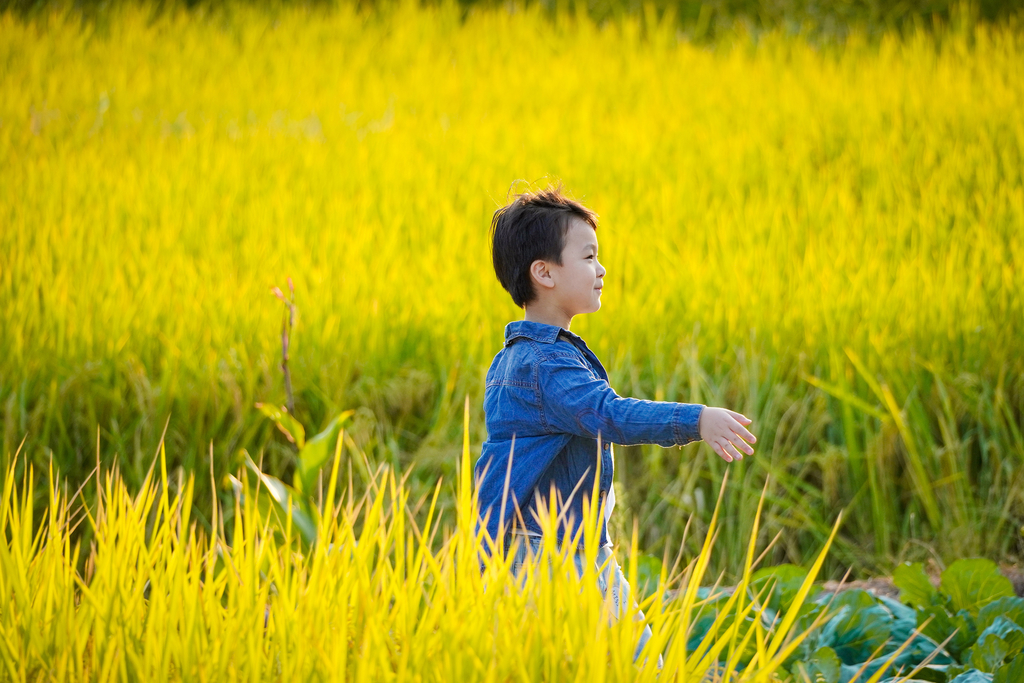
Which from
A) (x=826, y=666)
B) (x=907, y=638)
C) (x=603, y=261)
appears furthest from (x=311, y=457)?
(x=603, y=261)

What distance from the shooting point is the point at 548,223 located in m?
1.34

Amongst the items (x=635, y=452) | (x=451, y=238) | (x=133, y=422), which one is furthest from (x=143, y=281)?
(x=635, y=452)

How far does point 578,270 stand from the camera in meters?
1.34

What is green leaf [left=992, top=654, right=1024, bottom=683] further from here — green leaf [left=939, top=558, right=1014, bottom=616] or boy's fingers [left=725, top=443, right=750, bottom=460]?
boy's fingers [left=725, top=443, right=750, bottom=460]

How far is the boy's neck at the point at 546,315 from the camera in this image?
1.38 meters

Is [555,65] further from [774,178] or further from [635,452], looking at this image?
[635,452]

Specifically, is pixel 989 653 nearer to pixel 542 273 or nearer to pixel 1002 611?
pixel 1002 611

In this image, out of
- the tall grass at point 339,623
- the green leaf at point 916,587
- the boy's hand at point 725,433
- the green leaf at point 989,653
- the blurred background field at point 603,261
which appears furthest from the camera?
the blurred background field at point 603,261

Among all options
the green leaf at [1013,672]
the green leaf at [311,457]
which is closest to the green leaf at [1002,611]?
the green leaf at [1013,672]

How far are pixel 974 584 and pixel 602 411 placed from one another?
0.95 m

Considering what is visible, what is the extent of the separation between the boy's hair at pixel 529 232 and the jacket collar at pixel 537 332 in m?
0.06

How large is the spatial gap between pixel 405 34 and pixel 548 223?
16.9 feet

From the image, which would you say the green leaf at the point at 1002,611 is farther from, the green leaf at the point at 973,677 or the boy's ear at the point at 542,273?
the boy's ear at the point at 542,273

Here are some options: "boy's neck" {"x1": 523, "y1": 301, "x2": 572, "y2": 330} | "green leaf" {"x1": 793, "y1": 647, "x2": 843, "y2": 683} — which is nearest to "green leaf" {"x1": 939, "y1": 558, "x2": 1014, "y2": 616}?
"green leaf" {"x1": 793, "y1": 647, "x2": 843, "y2": 683}
